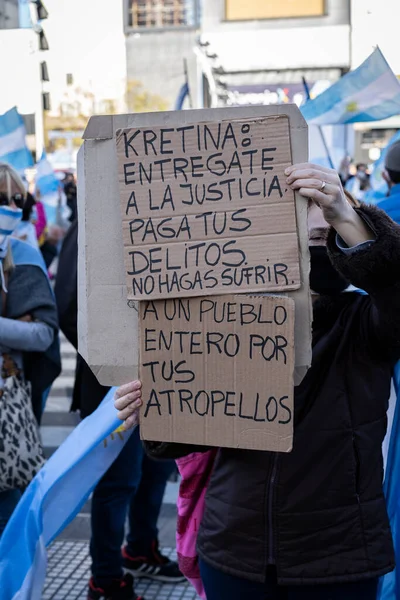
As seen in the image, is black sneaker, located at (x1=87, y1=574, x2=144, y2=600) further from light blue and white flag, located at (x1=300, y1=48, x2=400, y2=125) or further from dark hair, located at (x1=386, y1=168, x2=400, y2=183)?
light blue and white flag, located at (x1=300, y1=48, x2=400, y2=125)

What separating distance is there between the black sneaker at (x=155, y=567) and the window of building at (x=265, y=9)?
40.8 meters

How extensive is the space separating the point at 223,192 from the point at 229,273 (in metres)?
0.18

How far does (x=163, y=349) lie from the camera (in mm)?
1917

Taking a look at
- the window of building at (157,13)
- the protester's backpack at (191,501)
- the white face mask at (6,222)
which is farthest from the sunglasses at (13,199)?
the window of building at (157,13)

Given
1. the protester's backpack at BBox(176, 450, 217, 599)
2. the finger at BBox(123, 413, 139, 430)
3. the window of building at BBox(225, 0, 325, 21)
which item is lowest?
the window of building at BBox(225, 0, 325, 21)

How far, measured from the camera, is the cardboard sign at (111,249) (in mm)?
1815

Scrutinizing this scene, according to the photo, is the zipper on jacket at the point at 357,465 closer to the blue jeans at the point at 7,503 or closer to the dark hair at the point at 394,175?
the blue jeans at the point at 7,503

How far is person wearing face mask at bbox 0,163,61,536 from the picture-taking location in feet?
10.7

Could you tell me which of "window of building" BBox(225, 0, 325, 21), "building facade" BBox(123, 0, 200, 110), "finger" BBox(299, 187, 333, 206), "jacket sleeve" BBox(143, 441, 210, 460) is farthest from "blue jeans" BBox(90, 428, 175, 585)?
"building facade" BBox(123, 0, 200, 110)

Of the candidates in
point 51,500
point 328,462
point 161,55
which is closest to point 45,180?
point 51,500

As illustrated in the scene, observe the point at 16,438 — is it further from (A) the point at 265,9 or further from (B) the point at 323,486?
(A) the point at 265,9

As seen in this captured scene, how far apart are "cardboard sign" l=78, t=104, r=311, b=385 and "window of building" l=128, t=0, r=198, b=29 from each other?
55773 millimetres

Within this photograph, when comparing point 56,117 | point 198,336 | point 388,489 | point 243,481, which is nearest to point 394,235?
point 198,336

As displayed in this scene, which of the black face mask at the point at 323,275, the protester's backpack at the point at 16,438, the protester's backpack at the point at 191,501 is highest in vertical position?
the black face mask at the point at 323,275
